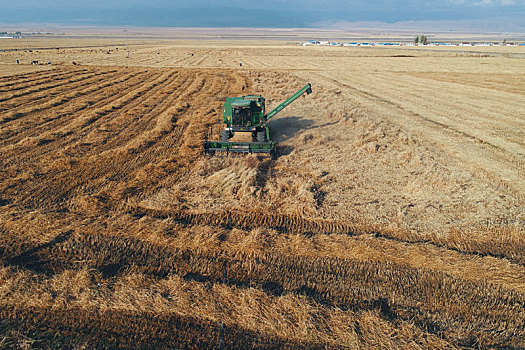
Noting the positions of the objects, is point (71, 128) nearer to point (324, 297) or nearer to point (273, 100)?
point (273, 100)

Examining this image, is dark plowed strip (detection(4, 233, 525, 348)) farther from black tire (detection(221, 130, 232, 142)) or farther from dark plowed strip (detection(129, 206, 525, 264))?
black tire (detection(221, 130, 232, 142))

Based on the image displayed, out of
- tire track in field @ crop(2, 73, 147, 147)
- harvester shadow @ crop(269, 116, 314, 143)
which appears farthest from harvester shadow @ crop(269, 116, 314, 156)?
tire track in field @ crop(2, 73, 147, 147)

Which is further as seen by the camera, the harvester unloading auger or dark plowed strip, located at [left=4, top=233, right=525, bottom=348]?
the harvester unloading auger

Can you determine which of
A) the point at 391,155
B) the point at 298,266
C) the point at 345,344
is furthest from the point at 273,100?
the point at 345,344

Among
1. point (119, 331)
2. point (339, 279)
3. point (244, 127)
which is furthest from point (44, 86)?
point (339, 279)

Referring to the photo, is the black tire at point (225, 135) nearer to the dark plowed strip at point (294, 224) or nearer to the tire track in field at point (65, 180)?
the tire track in field at point (65, 180)
